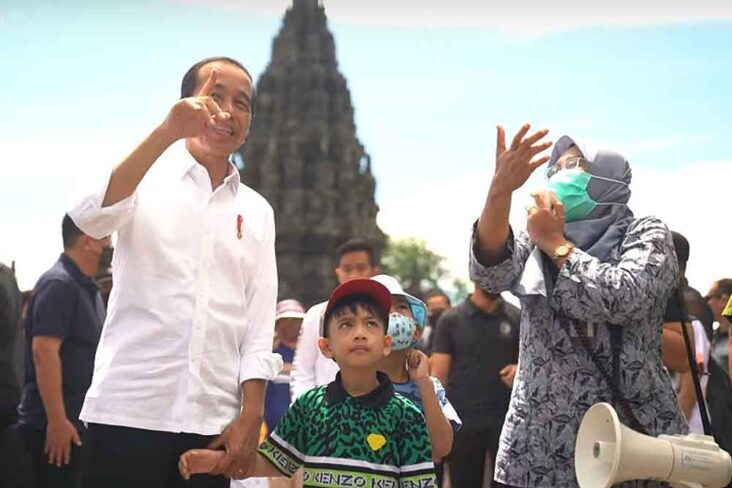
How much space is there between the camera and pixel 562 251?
11.2ft

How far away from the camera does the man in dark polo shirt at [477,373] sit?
7195 mm

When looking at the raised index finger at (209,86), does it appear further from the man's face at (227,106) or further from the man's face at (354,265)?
the man's face at (354,265)

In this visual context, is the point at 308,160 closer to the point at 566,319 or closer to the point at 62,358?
the point at 62,358

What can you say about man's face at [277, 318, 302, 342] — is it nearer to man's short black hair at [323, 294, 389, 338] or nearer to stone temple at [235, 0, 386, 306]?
man's short black hair at [323, 294, 389, 338]

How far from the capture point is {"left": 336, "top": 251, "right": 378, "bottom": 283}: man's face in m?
6.77

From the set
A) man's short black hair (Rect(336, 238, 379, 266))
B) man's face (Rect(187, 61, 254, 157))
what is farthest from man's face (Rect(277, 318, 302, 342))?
man's face (Rect(187, 61, 254, 157))

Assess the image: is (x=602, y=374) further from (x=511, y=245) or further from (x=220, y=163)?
(x=220, y=163)

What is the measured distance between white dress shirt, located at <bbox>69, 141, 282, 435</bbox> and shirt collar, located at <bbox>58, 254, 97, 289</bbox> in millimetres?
2952

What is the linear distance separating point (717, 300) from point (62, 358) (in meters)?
5.22

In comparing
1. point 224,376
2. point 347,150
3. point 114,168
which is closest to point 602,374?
point 224,376

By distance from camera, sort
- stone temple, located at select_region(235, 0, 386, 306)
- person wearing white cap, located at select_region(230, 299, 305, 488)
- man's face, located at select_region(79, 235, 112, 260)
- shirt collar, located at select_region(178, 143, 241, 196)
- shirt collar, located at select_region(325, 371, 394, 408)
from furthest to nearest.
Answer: stone temple, located at select_region(235, 0, 386, 306), man's face, located at select_region(79, 235, 112, 260), person wearing white cap, located at select_region(230, 299, 305, 488), shirt collar, located at select_region(325, 371, 394, 408), shirt collar, located at select_region(178, 143, 241, 196)

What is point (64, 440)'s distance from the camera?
585cm

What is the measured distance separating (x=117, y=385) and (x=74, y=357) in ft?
10.3

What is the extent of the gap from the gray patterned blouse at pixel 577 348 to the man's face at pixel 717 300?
4.72 metres
